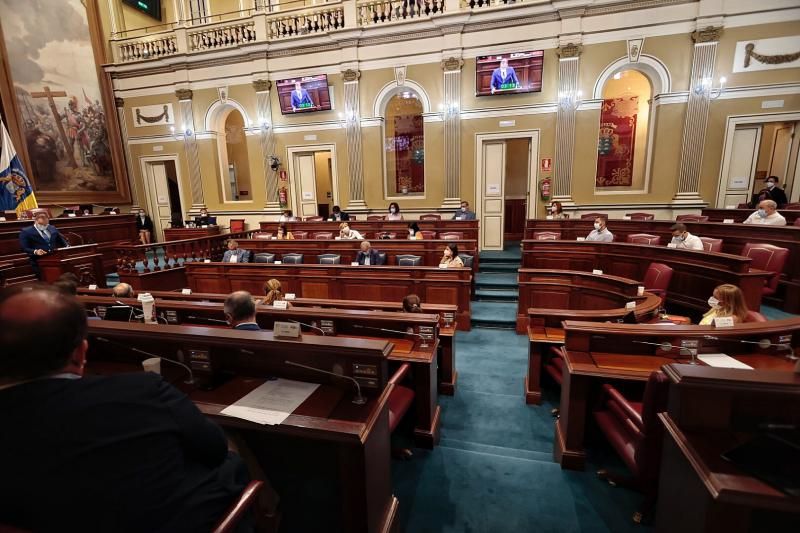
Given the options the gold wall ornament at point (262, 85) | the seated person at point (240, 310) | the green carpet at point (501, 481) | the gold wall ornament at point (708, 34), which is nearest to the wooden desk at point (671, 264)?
the green carpet at point (501, 481)

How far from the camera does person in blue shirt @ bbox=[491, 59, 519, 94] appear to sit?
27.9 feet

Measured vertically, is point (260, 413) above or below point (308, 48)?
below

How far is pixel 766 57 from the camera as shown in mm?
7309

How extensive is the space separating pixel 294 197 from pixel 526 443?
369 inches

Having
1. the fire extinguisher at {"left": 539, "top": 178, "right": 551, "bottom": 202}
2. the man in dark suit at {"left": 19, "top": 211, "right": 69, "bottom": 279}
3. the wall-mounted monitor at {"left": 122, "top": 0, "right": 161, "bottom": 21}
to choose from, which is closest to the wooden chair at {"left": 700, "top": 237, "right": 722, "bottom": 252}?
the fire extinguisher at {"left": 539, "top": 178, "right": 551, "bottom": 202}

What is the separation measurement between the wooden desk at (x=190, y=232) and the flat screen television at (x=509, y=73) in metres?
7.94

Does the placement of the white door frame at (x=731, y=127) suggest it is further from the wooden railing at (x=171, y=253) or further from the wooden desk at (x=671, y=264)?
the wooden railing at (x=171, y=253)

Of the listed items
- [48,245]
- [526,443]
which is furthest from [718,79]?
[48,245]

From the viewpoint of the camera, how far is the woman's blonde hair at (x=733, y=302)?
2691mm

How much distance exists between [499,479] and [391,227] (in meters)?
6.18

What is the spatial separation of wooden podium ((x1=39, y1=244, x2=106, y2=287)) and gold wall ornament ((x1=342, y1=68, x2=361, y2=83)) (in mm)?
6771

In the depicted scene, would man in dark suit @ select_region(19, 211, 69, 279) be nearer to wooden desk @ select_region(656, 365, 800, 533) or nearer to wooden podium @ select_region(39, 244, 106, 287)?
wooden podium @ select_region(39, 244, 106, 287)

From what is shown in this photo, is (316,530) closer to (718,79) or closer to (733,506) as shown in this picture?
(733,506)

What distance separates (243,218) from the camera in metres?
10.9
